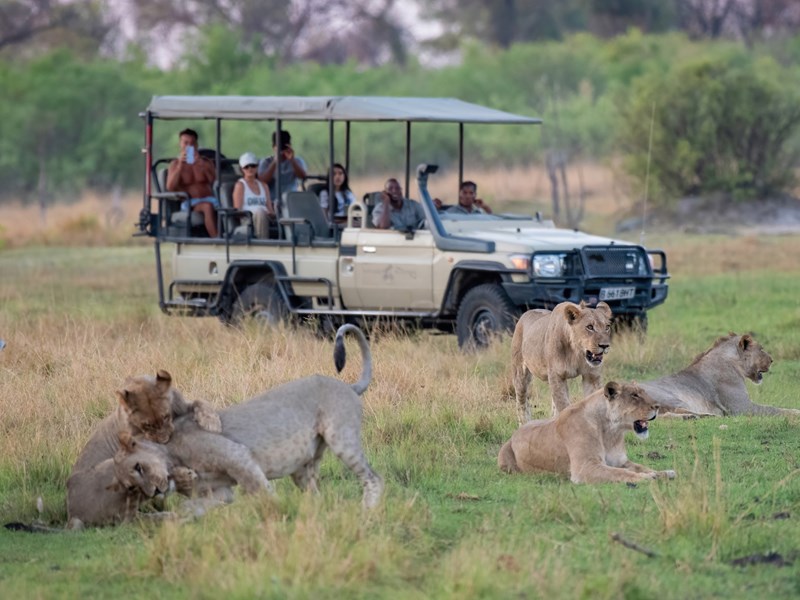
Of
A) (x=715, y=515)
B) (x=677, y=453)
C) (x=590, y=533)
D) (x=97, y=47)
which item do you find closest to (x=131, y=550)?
(x=590, y=533)

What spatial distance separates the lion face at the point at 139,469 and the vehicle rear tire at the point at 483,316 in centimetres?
569

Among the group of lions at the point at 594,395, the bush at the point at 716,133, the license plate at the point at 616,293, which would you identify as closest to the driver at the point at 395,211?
the license plate at the point at 616,293

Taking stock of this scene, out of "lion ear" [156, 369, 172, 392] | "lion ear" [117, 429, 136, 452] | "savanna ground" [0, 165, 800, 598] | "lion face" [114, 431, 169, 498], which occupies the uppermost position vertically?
"lion ear" [156, 369, 172, 392]

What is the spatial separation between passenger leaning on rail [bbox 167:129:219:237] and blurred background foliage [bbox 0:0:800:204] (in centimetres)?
845

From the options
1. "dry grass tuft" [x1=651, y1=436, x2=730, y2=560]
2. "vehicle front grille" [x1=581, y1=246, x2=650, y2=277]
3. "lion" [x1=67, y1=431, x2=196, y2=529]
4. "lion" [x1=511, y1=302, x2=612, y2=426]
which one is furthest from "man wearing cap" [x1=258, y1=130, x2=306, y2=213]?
"dry grass tuft" [x1=651, y1=436, x2=730, y2=560]

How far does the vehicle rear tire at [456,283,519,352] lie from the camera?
1209 cm

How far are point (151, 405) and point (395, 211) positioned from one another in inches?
262

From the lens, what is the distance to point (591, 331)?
29.0 ft

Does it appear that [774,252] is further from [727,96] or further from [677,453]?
[677,453]

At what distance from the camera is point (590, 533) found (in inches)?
247

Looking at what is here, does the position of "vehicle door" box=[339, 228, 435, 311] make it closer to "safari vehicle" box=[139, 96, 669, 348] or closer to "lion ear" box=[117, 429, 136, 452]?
"safari vehicle" box=[139, 96, 669, 348]

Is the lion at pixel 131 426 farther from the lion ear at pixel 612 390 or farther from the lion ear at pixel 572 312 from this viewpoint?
the lion ear at pixel 572 312

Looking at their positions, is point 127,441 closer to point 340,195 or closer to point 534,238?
point 534,238

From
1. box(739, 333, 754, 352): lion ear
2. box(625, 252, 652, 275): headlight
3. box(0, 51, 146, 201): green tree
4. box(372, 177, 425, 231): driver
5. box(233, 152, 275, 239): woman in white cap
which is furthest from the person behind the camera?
box(0, 51, 146, 201): green tree
